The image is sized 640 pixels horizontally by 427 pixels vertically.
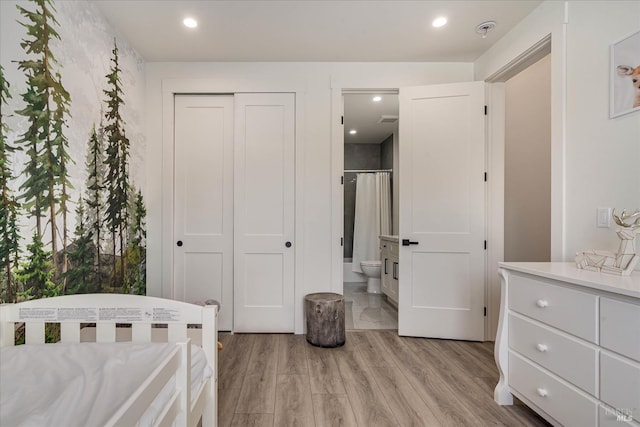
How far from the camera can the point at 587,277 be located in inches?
49.4

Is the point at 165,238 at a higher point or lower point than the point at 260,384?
higher

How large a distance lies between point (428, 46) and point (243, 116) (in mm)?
1726

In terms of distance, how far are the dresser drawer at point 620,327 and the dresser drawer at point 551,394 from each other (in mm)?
275

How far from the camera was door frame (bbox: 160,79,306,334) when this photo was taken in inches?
106

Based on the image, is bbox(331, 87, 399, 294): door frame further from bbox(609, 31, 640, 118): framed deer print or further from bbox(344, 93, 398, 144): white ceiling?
bbox(609, 31, 640, 118): framed deer print

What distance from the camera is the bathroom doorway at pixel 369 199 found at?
3.65m

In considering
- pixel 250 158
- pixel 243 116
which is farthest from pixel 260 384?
pixel 243 116

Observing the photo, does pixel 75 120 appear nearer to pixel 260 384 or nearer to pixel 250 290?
pixel 250 290

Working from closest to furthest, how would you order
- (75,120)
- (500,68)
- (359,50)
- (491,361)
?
(75,120)
(491,361)
(500,68)
(359,50)

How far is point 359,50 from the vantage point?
98.3 inches

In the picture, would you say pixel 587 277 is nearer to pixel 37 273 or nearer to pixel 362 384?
pixel 362 384

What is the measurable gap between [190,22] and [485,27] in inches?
86.2

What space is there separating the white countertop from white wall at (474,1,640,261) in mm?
321

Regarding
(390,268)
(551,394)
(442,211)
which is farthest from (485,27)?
(390,268)
